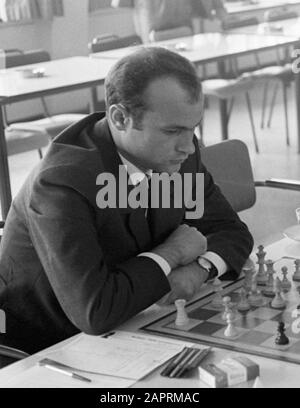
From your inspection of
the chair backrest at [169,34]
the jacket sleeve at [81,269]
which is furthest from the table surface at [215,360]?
the chair backrest at [169,34]

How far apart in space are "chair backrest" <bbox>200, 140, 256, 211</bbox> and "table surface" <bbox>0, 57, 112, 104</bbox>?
190 centimetres

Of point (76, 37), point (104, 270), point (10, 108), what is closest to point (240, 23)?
point (76, 37)

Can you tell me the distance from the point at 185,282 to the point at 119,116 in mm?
446

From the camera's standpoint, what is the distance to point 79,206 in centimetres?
201

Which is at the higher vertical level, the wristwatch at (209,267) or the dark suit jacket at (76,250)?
the dark suit jacket at (76,250)

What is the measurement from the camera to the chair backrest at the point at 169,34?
7141 millimetres

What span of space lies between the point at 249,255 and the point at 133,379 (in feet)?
2.92

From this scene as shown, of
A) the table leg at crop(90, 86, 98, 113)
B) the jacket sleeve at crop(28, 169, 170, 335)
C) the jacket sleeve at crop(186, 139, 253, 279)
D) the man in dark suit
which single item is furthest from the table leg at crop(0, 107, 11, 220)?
the jacket sleeve at crop(28, 169, 170, 335)

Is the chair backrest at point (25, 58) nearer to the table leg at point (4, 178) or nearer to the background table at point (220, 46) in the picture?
the background table at point (220, 46)

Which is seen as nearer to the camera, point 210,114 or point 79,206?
point 79,206

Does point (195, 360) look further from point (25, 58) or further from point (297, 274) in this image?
point (25, 58)

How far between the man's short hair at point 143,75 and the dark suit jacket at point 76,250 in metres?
0.17

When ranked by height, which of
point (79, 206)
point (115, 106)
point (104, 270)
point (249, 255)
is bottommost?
point (249, 255)

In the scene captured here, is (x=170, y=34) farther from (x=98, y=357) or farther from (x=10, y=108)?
(x=98, y=357)
